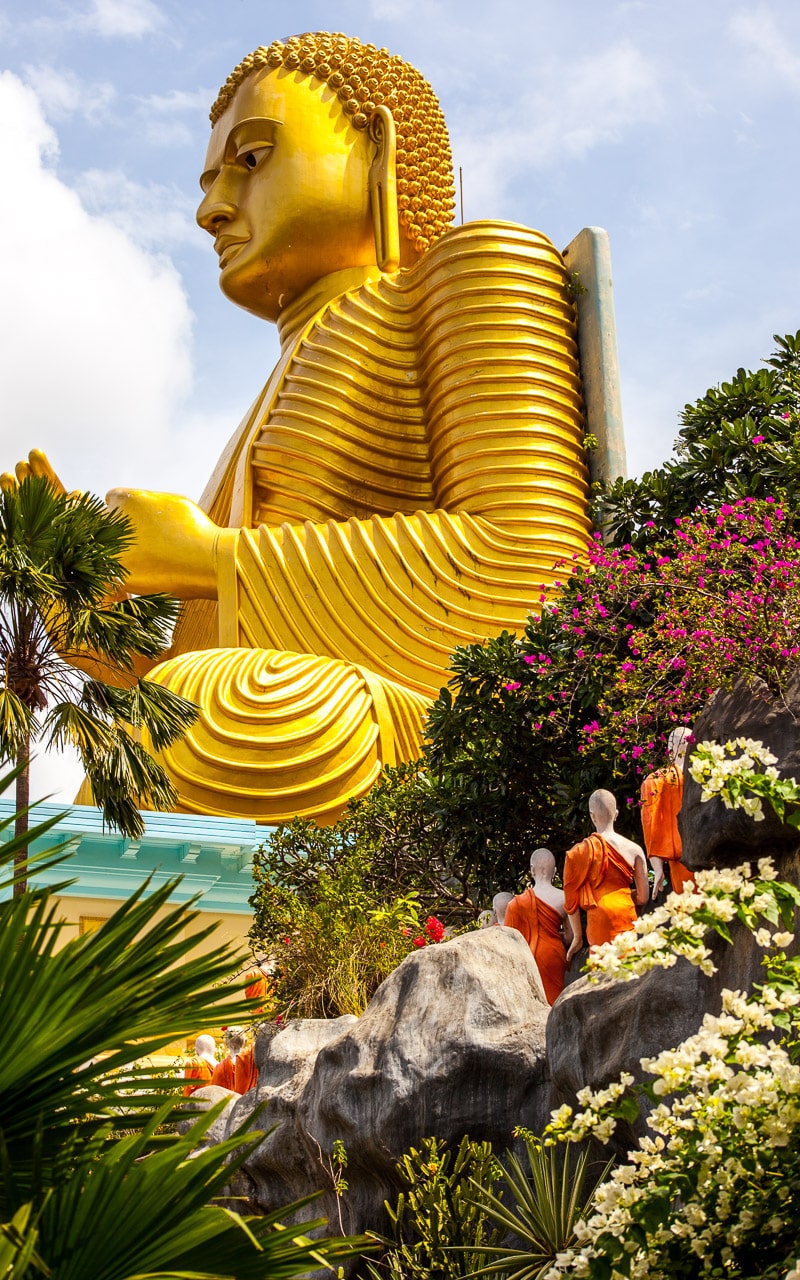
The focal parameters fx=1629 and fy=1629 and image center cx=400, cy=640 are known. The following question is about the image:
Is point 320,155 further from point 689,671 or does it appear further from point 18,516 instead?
point 689,671

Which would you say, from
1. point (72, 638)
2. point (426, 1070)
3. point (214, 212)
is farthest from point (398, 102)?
point (426, 1070)

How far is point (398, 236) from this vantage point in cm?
1617

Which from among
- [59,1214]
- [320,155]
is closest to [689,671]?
[59,1214]

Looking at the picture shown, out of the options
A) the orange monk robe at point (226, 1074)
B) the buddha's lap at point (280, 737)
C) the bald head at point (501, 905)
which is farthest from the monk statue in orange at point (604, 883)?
the buddha's lap at point (280, 737)

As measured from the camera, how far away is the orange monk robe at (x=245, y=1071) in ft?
28.4

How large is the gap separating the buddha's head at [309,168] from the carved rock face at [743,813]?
11813 millimetres

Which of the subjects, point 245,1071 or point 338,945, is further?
point 245,1071

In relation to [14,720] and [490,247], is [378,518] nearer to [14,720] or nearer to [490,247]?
[490,247]

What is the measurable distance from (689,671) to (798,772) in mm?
2027

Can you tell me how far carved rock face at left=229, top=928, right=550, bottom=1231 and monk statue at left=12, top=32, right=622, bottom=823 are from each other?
653cm

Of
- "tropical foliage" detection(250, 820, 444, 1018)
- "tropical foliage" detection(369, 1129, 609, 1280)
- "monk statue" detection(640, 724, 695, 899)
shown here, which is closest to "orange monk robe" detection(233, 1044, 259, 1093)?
"tropical foliage" detection(250, 820, 444, 1018)

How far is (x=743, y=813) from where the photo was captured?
4438 millimetres

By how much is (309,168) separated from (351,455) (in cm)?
298

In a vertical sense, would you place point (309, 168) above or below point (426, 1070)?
above
